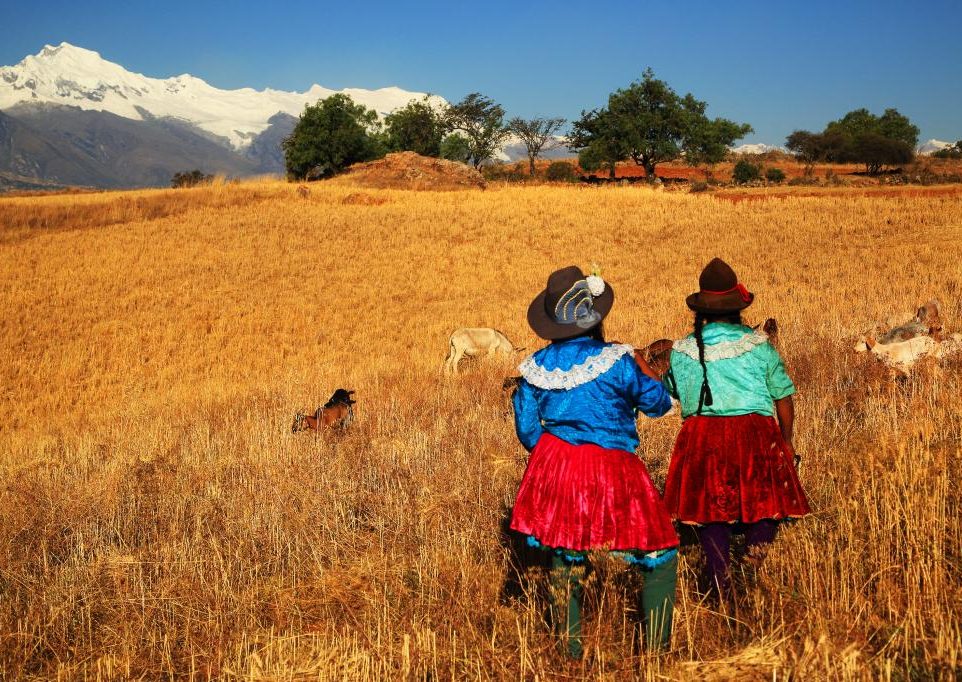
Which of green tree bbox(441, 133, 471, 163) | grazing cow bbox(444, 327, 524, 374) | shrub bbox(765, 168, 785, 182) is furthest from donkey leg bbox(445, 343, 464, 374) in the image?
green tree bbox(441, 133, 471, 163)

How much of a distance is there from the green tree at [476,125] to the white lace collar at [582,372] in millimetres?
70204

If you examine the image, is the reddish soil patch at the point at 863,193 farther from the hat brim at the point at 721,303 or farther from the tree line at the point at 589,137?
the hat brim at the point at 721,303

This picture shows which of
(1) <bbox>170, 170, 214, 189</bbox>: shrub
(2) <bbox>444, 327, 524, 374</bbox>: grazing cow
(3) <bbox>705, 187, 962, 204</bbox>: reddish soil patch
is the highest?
(1) <bbox>170, 170, 214, 189</bbox>: shrub

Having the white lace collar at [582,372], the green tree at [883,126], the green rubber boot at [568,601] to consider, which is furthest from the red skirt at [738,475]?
the green tree at [883,126]

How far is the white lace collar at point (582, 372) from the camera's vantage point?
3.45 meters

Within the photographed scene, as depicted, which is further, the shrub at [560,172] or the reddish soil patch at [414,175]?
the shrub at [560,172]

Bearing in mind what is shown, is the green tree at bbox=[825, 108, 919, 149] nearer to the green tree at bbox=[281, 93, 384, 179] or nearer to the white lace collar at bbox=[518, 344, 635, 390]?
the green tree at bbox=[281, 93, 384, 179]

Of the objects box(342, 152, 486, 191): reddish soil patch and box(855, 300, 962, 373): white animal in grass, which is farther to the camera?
box(342, 152, 486, 191): reddish soil patch

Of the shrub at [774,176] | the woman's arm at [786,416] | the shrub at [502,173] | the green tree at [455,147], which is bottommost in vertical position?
the woman's arm at [786,416]

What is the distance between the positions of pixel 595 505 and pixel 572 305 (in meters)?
0.91

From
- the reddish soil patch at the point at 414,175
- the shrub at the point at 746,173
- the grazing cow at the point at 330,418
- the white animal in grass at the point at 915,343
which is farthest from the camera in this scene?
the shrub at the point at 746,173

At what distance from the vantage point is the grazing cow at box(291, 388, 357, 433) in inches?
355

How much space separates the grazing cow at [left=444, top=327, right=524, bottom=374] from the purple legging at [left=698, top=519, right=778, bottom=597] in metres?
10.0

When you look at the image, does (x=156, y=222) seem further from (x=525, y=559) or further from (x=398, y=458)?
(x=525, y=559)
